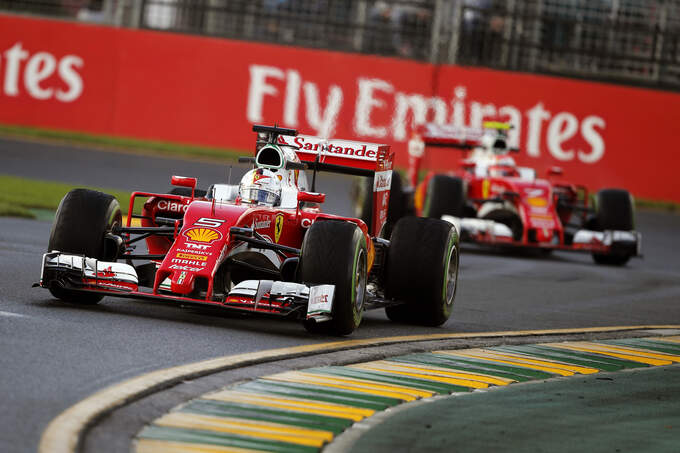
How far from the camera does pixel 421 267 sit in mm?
9398

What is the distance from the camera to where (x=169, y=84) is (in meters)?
25.2

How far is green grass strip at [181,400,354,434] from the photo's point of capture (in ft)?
19.2

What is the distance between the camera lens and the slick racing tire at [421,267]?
9.38 metres

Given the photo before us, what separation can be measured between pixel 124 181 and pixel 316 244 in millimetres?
12125

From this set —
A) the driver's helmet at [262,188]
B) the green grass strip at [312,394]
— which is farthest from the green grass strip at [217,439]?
the driver's helmet at [262,188]

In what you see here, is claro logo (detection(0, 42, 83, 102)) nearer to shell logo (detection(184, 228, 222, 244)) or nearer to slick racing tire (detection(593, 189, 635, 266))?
slick racing tire (detection(593, 189, 635, 266))

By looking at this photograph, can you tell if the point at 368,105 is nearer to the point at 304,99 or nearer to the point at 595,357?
the point at 304,99

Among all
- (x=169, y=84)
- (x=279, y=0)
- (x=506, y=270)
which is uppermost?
(x=279, y=0)

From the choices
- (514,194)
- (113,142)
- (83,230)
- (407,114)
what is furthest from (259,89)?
(83,230)

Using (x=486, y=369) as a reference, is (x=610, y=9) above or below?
above

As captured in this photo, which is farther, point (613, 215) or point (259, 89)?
point (259, 89)

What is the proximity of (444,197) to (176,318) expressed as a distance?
27.5ft

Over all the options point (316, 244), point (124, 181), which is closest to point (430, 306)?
point (316, 244)

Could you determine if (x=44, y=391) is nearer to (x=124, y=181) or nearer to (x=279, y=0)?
(x=124, y=181)
